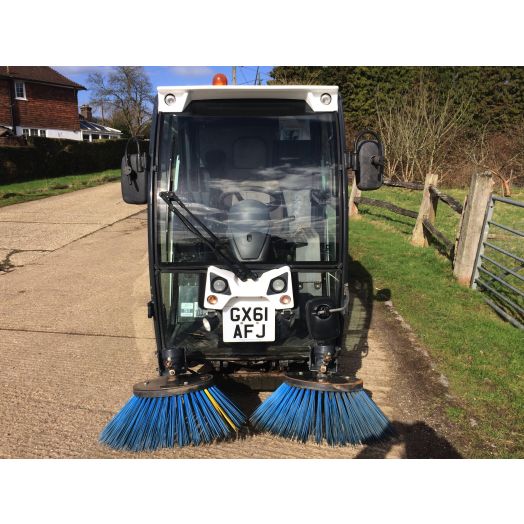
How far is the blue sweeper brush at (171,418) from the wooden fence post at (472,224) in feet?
16.7

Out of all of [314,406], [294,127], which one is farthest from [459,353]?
[294,127]

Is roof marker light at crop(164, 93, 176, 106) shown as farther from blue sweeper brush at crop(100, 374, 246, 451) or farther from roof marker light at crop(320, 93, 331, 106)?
blue sweeper brush at crop(100, 374, 246, 451)

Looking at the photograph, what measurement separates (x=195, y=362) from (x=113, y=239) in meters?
7.79

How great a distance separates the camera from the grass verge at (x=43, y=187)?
16281 mm

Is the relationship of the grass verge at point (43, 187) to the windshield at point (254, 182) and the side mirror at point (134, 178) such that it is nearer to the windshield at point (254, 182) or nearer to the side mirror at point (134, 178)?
the side mirror at point (134, 178)

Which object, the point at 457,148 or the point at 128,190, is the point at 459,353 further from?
the point at 457,148

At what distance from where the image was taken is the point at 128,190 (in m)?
3.65

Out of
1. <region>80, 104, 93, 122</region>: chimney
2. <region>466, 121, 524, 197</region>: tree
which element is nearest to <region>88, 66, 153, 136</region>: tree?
<region>80, 104, 93, 122</region>: chimney

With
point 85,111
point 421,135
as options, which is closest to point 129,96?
point 85,111

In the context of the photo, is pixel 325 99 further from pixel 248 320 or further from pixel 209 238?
pixel 248 320

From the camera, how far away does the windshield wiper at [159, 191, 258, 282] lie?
3.54m

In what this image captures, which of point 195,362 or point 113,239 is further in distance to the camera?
point 113,239

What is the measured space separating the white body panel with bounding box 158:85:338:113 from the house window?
1328 inches

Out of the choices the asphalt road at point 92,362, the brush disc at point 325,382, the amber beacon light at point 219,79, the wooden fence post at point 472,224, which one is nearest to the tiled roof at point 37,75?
the asphalt road at point 92,362
